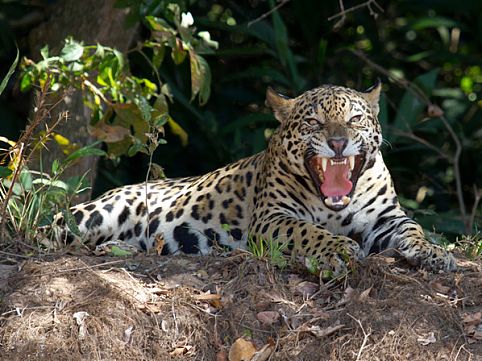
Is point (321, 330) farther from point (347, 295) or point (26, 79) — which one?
point (26, 79)

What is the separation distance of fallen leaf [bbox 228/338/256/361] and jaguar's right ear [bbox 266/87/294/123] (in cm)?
252

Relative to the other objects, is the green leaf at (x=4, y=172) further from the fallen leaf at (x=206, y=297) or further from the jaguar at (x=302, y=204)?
the fallen leaf at (x=206, y=297)

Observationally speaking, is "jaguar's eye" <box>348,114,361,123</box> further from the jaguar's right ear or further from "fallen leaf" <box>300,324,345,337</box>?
"fallen leaf" <box>300,324,345,337</box>

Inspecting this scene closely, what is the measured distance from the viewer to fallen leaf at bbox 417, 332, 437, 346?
250 inches

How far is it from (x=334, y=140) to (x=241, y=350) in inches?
77.4

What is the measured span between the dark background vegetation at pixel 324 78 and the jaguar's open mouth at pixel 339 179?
3.30 meters

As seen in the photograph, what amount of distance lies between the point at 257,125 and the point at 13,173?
5.71 m

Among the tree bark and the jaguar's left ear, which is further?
the tree bark

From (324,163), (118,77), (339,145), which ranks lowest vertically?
(324,163)

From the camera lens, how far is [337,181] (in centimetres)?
792

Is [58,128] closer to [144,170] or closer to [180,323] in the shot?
[144,170]

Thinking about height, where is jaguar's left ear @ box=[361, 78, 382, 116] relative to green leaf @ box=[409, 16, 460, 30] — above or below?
below

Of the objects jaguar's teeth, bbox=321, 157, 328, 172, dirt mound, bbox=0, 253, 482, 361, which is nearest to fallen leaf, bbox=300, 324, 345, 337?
dirt mound, bbox=0, 253, 482, 361

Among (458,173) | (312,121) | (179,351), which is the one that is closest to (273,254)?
(179,351)
